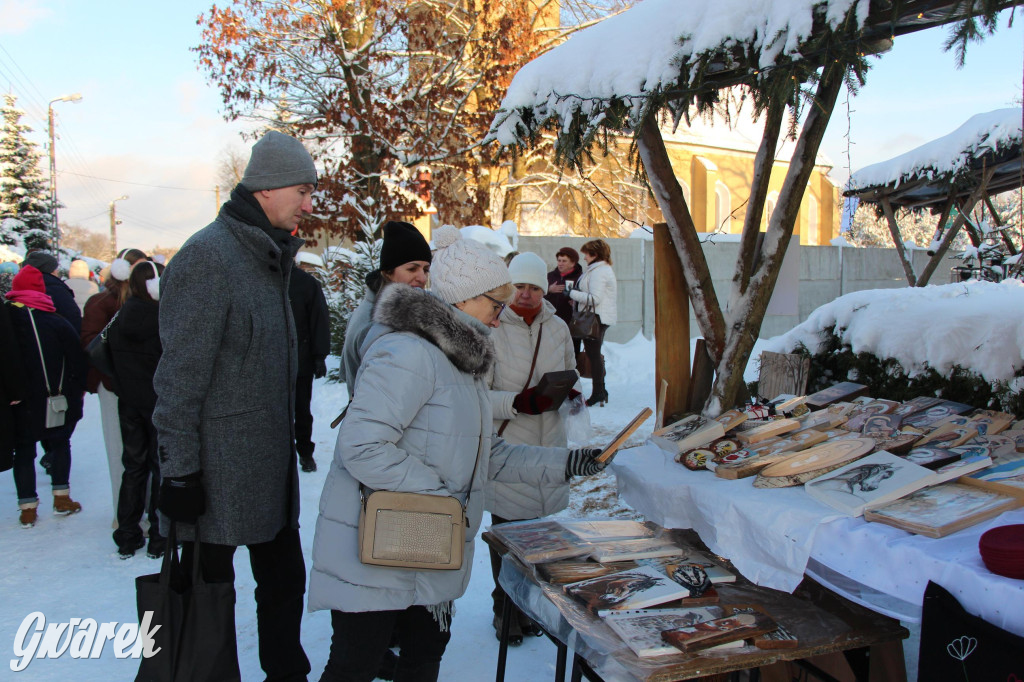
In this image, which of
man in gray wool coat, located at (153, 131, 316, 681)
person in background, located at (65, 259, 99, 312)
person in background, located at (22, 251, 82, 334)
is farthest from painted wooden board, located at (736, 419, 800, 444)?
person in background, located at (65, 259, 99, 312)

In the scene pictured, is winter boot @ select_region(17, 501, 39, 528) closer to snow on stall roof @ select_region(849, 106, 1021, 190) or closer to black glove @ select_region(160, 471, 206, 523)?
black glove @ select_region(160, 471, 206, 523)

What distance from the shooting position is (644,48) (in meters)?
2.89

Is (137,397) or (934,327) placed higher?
(934,327)

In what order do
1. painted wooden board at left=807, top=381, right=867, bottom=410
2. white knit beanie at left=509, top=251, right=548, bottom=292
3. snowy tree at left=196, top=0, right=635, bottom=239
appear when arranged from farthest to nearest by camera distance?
snowy tree at left=196, top=0, right=635, bottom=239
white knit beanie at left=509, top=251, right=548, bottom=292
painted wooden board at left=807, top=381, right=867, bottom=410

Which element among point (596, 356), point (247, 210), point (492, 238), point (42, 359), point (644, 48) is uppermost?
point (644, 48)

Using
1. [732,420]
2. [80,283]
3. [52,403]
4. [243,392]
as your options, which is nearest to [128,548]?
[52,403]

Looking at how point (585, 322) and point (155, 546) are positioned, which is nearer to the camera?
point (155, 546)

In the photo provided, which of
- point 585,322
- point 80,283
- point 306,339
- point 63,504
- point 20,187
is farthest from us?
point 20,187

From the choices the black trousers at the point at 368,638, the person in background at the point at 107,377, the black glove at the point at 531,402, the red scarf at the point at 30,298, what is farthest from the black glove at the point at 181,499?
the red scarf at the point at 30,298

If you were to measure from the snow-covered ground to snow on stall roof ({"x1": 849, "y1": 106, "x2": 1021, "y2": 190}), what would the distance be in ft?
13.0

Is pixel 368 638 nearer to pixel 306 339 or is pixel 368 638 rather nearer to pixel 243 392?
pixel 243 392

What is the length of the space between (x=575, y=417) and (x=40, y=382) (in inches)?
157

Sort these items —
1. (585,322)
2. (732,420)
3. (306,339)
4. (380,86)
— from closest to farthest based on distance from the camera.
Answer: (732,420) → (306,339) → (585,322) → (380,86)

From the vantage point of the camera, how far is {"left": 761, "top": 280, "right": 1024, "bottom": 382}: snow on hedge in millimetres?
3324
